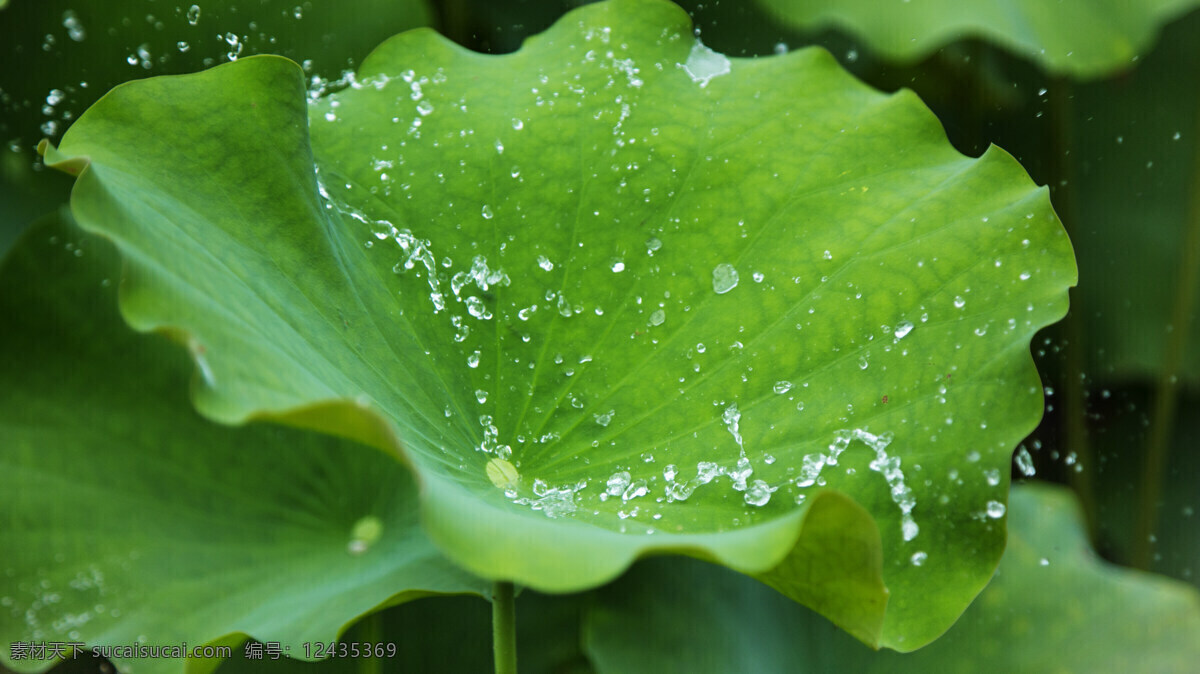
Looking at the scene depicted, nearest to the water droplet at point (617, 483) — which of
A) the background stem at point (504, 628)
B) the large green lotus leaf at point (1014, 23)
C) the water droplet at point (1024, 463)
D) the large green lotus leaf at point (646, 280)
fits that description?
the large green lotus leaf at point (646, 280)

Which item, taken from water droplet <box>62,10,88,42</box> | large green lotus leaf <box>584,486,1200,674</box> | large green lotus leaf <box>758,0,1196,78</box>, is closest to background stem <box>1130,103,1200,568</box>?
large green lotus leaf <box>758,0,1196,78</box>

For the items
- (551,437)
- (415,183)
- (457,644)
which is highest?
(415,183)

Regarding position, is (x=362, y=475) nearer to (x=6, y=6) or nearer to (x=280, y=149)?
(x=280, y=149)

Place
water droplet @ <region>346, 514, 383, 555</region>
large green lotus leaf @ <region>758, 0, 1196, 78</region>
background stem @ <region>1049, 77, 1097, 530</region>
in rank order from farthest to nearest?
background stem @ <region>1049, 77, 1097, 530</region>, large green lotus leaf @ <region>758, 0, 1196, 78</region>, water droplet @ <region>346, 514, 383, 555</region>

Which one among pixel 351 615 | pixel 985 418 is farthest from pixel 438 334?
pixel 985 418

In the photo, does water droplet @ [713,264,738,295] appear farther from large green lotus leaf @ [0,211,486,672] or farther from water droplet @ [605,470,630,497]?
large green lotus leaf @ [0,211,486,672]

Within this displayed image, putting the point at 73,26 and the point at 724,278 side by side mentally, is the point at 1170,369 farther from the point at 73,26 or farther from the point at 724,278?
the point at 73,26
